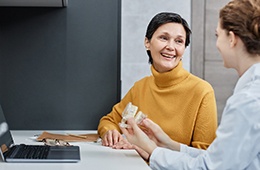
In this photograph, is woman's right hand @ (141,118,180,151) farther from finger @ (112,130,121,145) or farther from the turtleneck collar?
the turtleneck collar

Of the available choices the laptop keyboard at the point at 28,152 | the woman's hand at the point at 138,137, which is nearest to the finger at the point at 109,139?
the woman's hand at the point at 138,137

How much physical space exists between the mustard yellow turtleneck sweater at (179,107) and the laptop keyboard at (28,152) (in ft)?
1.35

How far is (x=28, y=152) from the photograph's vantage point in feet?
4.75

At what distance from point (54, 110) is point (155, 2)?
2.27 feet

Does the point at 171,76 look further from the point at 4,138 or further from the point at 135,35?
the point at 4,138

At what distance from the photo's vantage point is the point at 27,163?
1315mm

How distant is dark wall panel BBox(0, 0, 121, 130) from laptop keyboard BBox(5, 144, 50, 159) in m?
0.64

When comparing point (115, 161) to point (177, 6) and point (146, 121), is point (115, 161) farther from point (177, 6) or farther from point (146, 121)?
point (177, 6)

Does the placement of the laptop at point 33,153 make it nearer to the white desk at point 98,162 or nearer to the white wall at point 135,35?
the white desk at point 98,162

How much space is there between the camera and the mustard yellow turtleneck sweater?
1.88m

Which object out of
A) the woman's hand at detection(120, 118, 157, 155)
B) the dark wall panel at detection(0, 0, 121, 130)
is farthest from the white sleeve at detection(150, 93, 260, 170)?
the dark wall panel at detection(0, 0, 121, 130)

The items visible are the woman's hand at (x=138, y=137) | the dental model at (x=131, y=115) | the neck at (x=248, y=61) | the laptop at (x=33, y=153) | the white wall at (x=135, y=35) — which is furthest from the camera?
the white wall at (x=135, y=35)

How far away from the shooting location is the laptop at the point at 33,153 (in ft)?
4.38

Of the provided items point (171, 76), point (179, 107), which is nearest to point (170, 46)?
point (171, 76)
